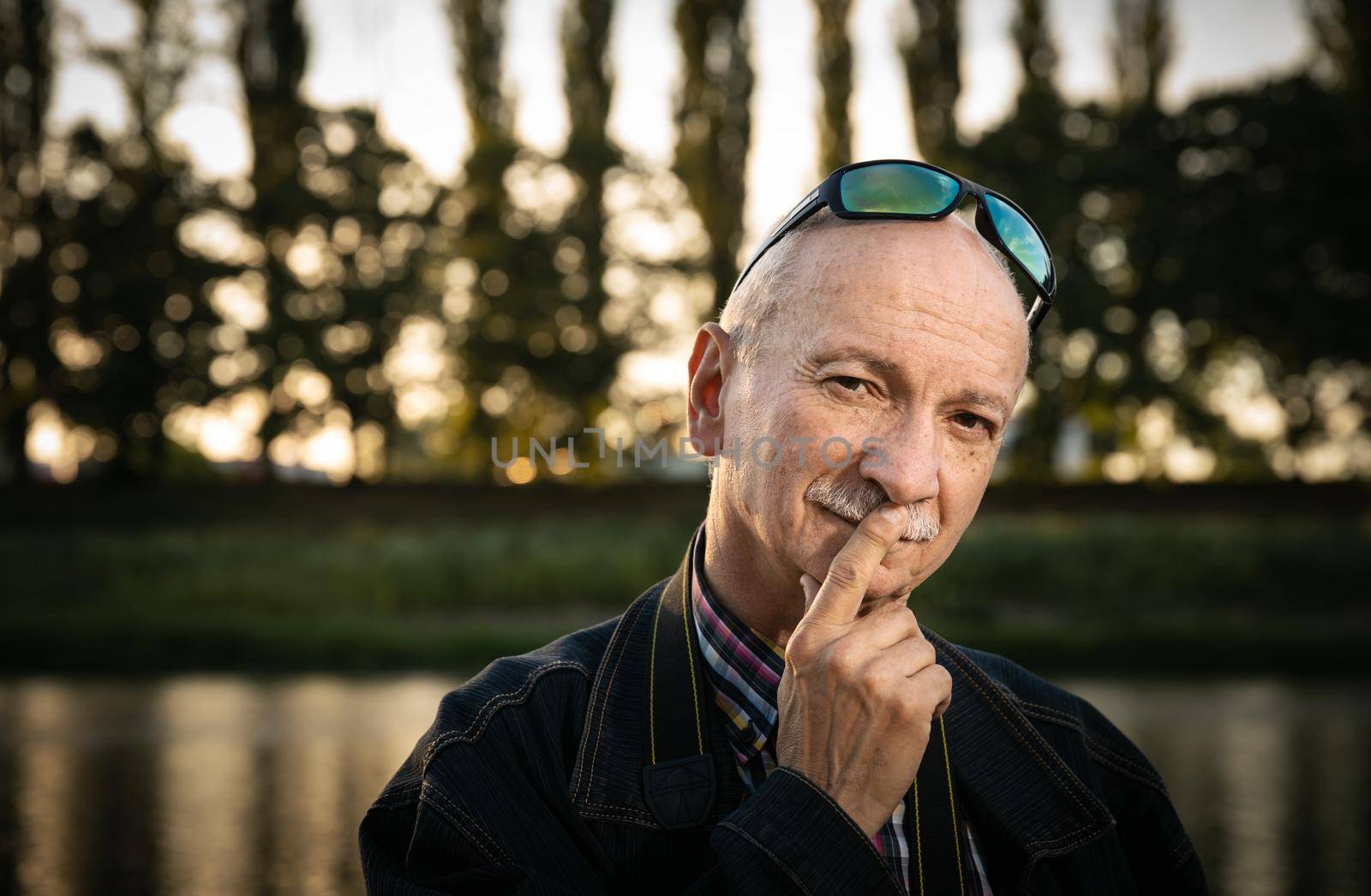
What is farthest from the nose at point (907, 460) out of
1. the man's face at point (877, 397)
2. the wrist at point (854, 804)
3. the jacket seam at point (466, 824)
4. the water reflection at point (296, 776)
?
the water reflection at point (296, 776)

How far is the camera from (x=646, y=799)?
1.48 meters

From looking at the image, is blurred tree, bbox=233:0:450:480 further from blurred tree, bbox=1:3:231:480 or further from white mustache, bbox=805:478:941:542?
white mustache, bbox=805:478:941:542

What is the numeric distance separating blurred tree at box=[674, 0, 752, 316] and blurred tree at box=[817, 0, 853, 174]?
1748mm

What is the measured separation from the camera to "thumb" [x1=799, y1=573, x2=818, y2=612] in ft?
4.83

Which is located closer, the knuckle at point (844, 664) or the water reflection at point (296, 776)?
the knuckle at point (844, 664)

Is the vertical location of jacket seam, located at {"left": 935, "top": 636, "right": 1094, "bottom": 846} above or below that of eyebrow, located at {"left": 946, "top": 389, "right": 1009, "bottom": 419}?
below

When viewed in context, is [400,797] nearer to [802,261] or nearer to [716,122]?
[802,261]

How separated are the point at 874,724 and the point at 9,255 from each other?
28950mm

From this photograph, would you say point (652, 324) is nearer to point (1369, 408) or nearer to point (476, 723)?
point (1369, 408)

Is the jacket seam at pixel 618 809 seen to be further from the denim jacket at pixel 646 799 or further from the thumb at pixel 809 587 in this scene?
the thumb at pixel 809 587

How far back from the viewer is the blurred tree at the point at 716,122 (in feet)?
88.9

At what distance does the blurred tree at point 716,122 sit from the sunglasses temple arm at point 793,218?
25407 millimetres

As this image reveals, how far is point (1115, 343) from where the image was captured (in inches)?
1048

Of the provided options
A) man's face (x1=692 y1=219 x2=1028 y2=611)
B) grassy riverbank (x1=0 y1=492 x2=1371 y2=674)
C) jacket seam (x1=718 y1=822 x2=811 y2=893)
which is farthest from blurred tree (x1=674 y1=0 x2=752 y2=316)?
jacket seam (x1=718 y1=822 x2=811 y2=893)
